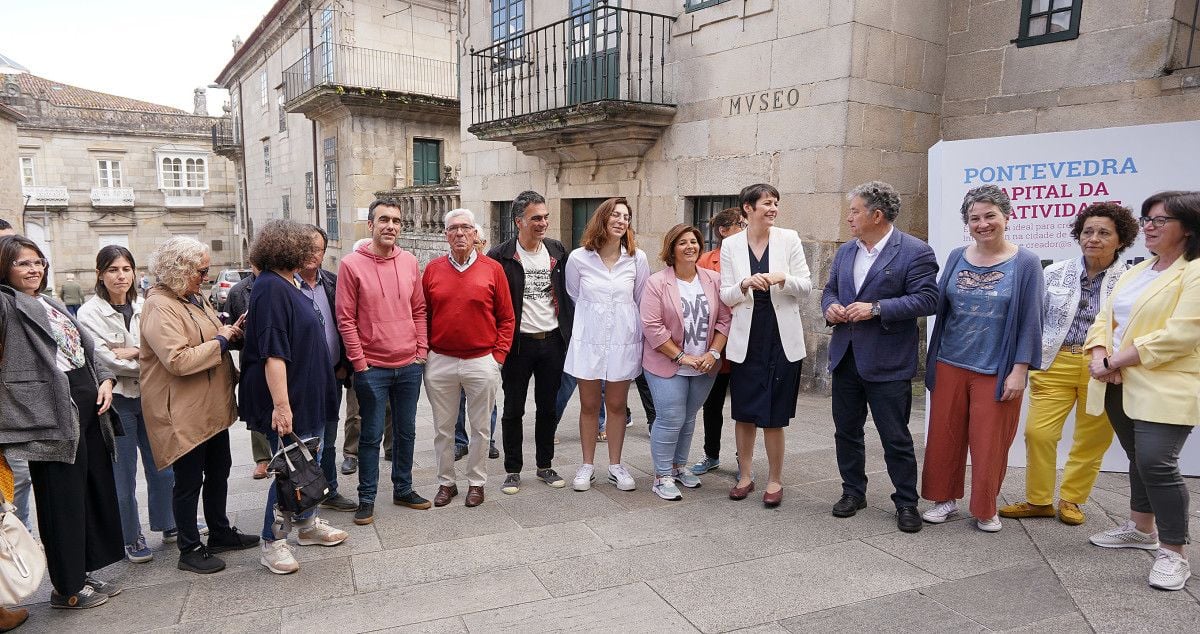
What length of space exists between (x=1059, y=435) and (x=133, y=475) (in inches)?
192

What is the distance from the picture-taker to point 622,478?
454cm

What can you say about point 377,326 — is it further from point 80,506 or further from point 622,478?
point 622,478

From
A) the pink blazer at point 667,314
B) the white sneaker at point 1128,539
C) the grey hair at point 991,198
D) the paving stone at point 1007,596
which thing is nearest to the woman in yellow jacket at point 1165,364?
the white sneaker at point 1128,539

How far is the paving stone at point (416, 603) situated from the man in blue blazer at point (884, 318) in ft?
6.24

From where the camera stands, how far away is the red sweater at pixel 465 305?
412 centimetres

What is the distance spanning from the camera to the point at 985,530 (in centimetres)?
380

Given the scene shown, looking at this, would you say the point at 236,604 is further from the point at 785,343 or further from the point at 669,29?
the point at 669,29

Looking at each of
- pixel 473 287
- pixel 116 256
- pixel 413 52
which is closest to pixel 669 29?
pixel 473 287

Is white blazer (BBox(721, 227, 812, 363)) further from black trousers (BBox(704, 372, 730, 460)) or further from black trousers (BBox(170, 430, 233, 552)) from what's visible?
black trousers (BBox(170, 430, 233, 552))

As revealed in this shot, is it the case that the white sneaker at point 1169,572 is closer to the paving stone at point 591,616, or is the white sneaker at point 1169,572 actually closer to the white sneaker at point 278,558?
the paving stone at point 591,616

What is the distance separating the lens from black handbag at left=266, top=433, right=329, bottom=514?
3.32 meters

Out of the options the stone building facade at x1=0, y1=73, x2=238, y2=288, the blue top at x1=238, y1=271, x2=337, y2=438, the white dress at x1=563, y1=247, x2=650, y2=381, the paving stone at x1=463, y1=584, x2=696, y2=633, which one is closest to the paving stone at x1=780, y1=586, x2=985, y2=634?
the paving stone at x1=463, y1=584, x2=696, y2=633

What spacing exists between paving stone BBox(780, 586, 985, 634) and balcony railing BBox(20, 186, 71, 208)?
40.2 meters

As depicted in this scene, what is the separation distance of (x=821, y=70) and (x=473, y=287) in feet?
16.2
